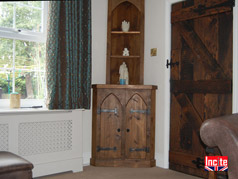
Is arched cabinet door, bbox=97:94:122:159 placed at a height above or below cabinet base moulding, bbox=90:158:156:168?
above

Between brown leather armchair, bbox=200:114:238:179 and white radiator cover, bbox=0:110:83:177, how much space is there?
1856 mm

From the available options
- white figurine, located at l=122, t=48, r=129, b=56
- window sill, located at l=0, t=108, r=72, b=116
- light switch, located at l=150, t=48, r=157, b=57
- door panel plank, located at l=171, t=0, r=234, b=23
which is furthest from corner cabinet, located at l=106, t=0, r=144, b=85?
window sill, located at l=0, t=108, r=72, b=116

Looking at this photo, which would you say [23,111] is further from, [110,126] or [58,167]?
[110,126]

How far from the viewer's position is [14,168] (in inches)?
81.3

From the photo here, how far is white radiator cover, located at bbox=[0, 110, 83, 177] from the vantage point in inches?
108

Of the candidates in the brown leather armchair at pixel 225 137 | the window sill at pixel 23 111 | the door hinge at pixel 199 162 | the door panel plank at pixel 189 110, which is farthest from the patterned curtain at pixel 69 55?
the brown leather armchair at pixel 225 137

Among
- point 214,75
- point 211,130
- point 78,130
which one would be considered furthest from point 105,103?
point 211,130

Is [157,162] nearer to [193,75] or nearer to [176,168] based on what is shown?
[176,168]

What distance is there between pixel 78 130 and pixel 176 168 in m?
1.30

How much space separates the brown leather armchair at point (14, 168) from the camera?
6.64 feet

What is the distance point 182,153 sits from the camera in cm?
340

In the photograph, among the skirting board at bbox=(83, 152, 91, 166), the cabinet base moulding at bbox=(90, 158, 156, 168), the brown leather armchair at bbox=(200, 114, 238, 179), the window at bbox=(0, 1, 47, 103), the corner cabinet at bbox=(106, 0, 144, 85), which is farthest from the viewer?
the corner cabinet at bbox=(106, 0, 144, 85)

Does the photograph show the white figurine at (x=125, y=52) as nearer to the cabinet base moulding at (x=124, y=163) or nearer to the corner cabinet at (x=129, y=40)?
the corner cabinet at (x=129, y=40)

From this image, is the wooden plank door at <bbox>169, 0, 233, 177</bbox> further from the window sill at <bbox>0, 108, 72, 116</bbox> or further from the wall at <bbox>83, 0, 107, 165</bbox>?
the window sill at <bbox>0, 108, 72, 116</bbox>
